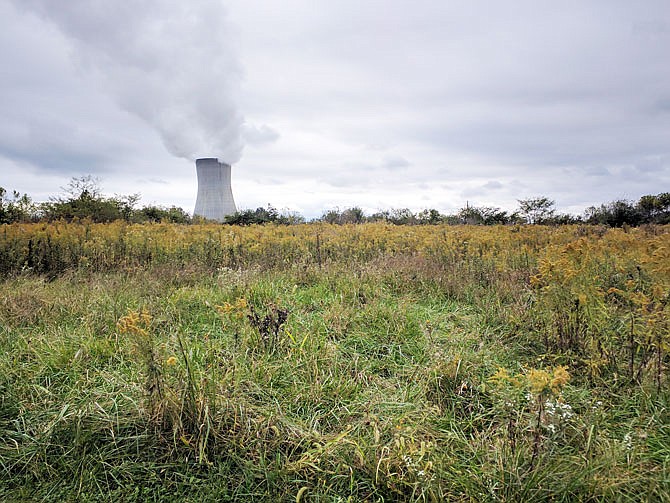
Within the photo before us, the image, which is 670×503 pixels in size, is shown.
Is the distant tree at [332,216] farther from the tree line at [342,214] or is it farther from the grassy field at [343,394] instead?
the grassy field at [343,394]

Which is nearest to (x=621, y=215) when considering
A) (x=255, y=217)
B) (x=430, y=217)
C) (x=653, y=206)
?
(x=653, y=206)

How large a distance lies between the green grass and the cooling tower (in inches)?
658

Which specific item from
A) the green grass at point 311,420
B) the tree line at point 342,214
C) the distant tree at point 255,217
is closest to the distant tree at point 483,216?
the tree line at point 342,214

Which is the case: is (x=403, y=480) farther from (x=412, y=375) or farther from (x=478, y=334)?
(x=478, y=334)

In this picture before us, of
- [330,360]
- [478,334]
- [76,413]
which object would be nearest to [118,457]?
[76,413]

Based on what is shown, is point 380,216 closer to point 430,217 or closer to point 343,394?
point 430,217

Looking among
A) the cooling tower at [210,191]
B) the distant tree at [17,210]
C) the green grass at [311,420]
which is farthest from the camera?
the cooling tower at [210,191]

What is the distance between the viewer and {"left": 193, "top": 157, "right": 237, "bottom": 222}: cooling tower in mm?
19750

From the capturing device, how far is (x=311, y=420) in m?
2.21

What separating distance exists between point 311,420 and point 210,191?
19.2 meters

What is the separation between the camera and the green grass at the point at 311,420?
1815mm

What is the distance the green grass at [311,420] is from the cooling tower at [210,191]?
16702 millimetres

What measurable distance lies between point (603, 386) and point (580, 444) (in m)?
0.81

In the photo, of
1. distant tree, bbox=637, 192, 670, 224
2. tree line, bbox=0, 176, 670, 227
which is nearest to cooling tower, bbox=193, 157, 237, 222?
tree line, bbox=0, 176, 670, 227
